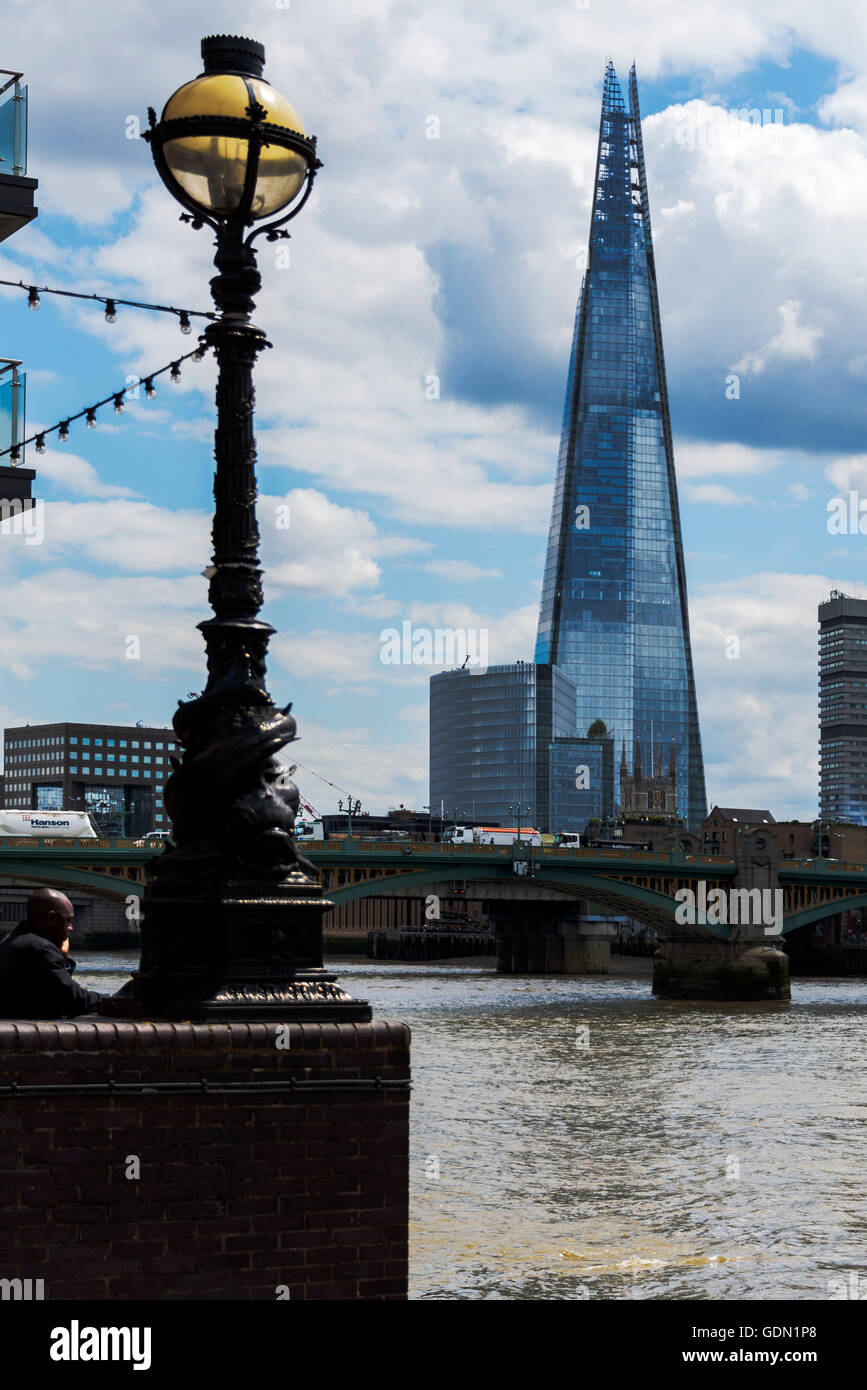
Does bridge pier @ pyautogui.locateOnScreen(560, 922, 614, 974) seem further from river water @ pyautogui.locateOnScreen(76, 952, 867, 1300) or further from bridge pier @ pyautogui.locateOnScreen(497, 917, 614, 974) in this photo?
river water @ pyautogui.locateOnScreen(76, 952, 867, 1300)

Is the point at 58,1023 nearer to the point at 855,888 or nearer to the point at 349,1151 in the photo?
the point at 349,1151

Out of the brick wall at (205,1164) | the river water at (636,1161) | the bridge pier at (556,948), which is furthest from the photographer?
the bridge pier at (556,948)

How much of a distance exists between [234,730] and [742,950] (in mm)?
70496

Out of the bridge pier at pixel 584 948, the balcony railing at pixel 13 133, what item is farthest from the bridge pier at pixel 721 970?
the balcony railing at pixel 13 133

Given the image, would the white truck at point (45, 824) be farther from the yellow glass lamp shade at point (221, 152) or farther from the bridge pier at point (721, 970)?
the yellow glass lamp shade at point (221, 152)

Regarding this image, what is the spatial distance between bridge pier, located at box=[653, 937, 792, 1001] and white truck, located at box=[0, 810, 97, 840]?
27360 mm

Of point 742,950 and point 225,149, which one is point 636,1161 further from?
point 742,950

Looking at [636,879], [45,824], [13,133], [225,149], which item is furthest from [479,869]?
[225,149]

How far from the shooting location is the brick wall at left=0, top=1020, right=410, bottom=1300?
307 inches

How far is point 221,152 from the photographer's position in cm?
927

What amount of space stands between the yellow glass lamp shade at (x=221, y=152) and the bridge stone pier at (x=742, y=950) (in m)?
68.3

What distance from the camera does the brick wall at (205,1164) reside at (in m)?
7.79

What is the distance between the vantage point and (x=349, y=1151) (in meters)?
8.31

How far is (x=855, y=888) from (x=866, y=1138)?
196ft
